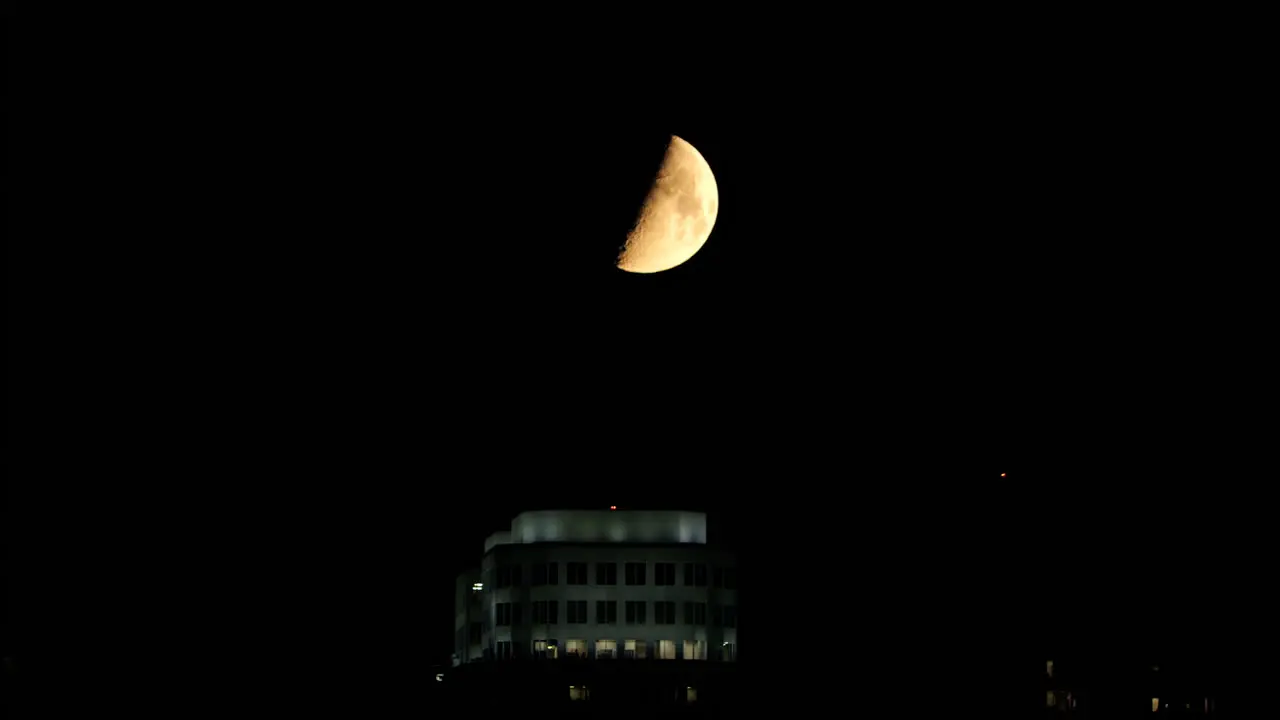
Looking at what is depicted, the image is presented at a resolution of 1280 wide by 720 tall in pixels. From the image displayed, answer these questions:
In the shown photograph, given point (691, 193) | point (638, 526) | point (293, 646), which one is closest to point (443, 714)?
point (293, 646)

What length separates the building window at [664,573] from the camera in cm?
10875

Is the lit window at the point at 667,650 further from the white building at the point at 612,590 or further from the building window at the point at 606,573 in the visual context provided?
the building window at the point at 606,573

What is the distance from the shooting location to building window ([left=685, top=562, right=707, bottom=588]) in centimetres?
10925

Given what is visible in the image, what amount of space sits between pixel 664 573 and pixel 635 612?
2991 mm

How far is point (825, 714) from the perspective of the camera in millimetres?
86938

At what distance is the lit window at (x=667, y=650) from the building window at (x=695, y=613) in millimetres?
1673

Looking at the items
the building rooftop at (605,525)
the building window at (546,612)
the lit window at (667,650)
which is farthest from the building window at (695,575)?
the building window at (546,612)

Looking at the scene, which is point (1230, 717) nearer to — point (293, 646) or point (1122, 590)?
point (1122, 590)

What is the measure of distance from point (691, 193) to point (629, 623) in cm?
7403

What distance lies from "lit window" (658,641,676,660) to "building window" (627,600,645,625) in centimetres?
178

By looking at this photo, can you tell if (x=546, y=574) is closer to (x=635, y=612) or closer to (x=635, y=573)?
(x=635, y=573)

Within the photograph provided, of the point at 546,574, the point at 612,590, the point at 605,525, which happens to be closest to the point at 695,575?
the point at 612,590

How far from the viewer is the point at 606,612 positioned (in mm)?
107875

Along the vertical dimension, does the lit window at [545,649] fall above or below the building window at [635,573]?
below
